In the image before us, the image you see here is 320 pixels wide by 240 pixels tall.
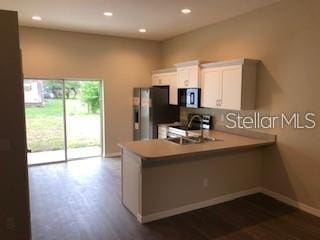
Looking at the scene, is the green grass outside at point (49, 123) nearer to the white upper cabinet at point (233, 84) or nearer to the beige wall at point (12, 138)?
the white upper cabinet at point (233, 84)

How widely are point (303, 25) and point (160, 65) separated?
13.2ft

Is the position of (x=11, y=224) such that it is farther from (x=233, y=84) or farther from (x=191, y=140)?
(x=233, y=84)

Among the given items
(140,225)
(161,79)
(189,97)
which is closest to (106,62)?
(161,79)

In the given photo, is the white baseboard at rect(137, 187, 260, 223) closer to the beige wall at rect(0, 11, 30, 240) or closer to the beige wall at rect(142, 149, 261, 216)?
the beige wall at rect(142, 149, 261, 216)

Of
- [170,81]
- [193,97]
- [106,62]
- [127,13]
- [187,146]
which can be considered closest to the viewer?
[187,146]

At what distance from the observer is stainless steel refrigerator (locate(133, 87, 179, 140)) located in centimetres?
596

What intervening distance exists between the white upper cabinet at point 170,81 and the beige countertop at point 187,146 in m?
1.79

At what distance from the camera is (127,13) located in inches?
175

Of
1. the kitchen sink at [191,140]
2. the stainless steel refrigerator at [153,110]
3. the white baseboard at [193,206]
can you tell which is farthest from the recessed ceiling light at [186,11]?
the white baseboard at [193,206]

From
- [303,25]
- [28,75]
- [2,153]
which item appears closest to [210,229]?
[2,153]

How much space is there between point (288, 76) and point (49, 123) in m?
5.03

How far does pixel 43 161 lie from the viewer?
19.6 ft

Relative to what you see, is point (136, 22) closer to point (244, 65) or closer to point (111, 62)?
point (111, 62)

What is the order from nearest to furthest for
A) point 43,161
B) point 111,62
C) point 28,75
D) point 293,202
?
point 293,202 → point 28,75 → point 43,161 → point 111,62
